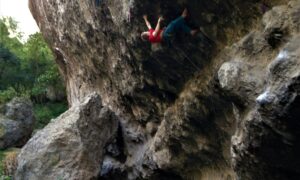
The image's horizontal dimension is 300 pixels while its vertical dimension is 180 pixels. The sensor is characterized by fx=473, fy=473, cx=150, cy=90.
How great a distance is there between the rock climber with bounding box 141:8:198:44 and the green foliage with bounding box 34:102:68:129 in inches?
675

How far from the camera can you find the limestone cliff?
26.1ft

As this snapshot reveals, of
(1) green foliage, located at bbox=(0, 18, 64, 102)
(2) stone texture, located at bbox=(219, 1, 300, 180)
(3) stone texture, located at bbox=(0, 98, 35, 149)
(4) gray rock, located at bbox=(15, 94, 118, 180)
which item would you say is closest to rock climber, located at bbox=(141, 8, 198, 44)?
(2) stone texture, located at bbox=(219, 1, 300, 180)

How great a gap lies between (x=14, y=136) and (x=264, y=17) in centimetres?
1576

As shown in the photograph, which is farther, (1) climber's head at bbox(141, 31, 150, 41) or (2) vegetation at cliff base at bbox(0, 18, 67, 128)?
(2) vegetation at cliff base at bbox(0, 18, 67, 128)

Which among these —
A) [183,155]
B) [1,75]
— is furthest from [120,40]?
[1,75]

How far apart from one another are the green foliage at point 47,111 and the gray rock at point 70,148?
12.5 metres

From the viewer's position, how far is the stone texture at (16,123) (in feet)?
70.3

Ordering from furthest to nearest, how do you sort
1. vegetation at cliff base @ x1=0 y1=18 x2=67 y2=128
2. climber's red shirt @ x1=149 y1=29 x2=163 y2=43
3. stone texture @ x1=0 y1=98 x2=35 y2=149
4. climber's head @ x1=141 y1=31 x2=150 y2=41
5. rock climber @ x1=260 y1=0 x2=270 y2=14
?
1. vegetation at cliff base @ x1=0 y1=18 x2=67 y2=128
2. stone texture @ x1=0 y1=98 x2=35 y2=149
3. climber's head @ x1=141 y1=31 x2=150 y2=41
4. climber's red shirt @ x1=149 y1=29 x2=163 y2=43
5. rock climber @ x1=260 y1=0 x2=270 y2=14

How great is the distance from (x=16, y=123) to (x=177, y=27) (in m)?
13.3

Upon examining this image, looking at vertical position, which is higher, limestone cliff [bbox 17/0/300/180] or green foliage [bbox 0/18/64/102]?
green foliage [bbox 0/18/64/102]

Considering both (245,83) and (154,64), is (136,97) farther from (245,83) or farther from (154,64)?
(245,83)

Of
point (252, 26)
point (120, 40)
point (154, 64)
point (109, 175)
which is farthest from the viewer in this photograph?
point (109, 175)

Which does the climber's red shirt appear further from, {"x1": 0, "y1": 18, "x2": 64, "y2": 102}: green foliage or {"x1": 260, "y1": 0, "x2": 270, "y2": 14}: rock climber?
{"x1": 0, "y1": 18, "x2": 64, "y2": 102}: green foliage

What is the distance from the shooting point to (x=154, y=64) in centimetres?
1288
